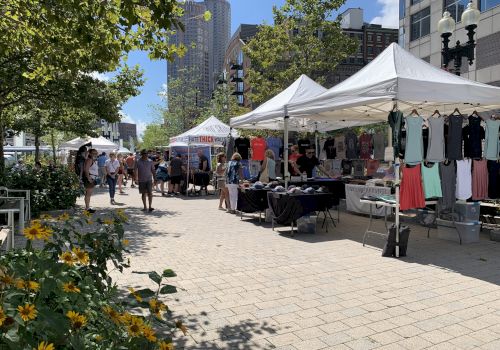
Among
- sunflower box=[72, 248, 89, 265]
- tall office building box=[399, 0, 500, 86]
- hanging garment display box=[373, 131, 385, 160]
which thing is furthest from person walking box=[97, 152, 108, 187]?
sunflower box=[72, 248, 89, 265]

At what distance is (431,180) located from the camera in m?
7.39

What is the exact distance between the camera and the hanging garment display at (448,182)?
25.1 feet

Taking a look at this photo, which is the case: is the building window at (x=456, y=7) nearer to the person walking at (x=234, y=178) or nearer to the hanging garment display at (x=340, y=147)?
the hanging garment display at (x=340, y=147)

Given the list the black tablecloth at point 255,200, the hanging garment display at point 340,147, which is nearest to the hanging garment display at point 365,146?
the hanging garment display at point 340,147

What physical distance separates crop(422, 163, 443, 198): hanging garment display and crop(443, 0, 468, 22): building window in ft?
94.8

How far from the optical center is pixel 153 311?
7.34ft

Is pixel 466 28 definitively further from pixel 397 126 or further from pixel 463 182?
pixel 397 126

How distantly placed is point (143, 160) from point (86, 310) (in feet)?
33.6

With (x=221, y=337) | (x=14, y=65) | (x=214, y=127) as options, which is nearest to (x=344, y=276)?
(x=221, y=337)

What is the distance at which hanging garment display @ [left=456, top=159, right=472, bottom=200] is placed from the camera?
303 inches

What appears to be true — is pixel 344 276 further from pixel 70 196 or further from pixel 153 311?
pixel 70 196

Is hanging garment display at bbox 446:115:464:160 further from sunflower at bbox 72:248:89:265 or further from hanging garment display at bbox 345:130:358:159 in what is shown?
sunflower at bbox 72:248:89:265

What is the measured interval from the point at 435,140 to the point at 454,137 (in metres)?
0.45

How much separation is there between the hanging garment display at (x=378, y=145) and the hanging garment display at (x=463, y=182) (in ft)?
17.4
